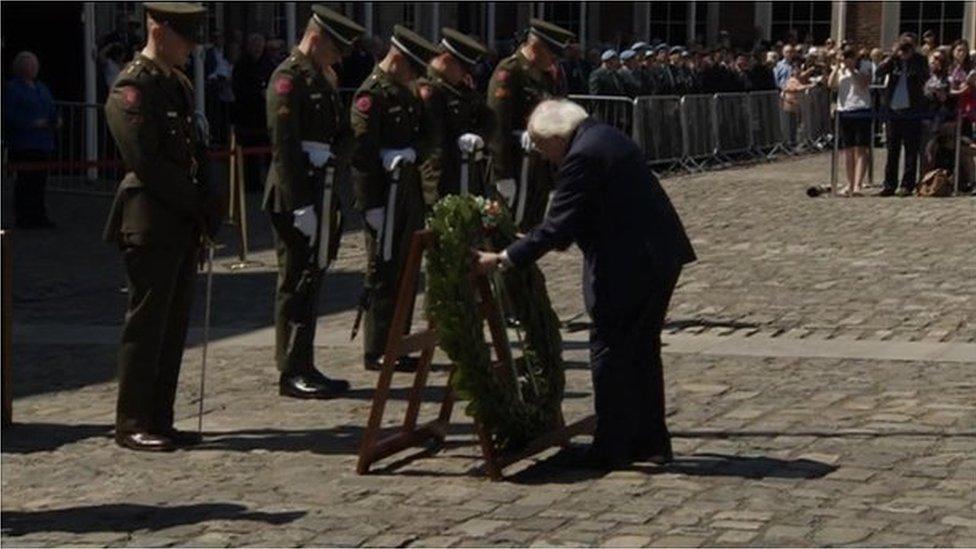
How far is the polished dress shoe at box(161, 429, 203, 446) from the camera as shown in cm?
984

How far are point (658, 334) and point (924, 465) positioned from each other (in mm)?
1234

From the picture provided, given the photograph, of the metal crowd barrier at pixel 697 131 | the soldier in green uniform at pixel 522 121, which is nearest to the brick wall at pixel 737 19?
the metal crowd barrier at pixel 697 131

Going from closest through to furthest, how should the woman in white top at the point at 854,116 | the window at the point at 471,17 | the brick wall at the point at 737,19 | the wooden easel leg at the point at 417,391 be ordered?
the wooden easel leg at the point at 417,391 < the woman in white top at the point at 854,116 < the window at the point at 471,17 < the brick wall at the point at 737,19

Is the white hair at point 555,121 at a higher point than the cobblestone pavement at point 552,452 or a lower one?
higher

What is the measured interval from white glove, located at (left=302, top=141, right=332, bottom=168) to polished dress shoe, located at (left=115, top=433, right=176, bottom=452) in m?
1.82

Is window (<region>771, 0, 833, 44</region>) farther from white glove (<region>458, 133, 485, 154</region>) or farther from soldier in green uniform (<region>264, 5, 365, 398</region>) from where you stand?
soldier in green uniform (<region>264, 5, 365, 398</region>)

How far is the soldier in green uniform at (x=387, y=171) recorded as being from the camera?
11781 mm

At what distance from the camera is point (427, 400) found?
1104 centimetres

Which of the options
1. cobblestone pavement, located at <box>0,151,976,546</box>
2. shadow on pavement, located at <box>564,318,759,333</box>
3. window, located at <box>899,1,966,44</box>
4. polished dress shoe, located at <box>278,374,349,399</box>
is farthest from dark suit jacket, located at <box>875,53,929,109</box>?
window, located at <box>899,1,966,44</box>

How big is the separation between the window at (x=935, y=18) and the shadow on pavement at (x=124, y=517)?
1388 inches

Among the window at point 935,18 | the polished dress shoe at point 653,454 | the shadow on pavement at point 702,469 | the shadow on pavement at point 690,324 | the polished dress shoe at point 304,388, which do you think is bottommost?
the shadow on pavement at point 690,324

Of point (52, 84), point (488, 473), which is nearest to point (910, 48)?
point (52, 84)

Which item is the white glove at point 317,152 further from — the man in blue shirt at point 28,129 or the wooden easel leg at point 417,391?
the man in blue shirt at point 28,129

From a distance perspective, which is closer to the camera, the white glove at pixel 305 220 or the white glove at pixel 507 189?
the white glove at pixel 305 220
